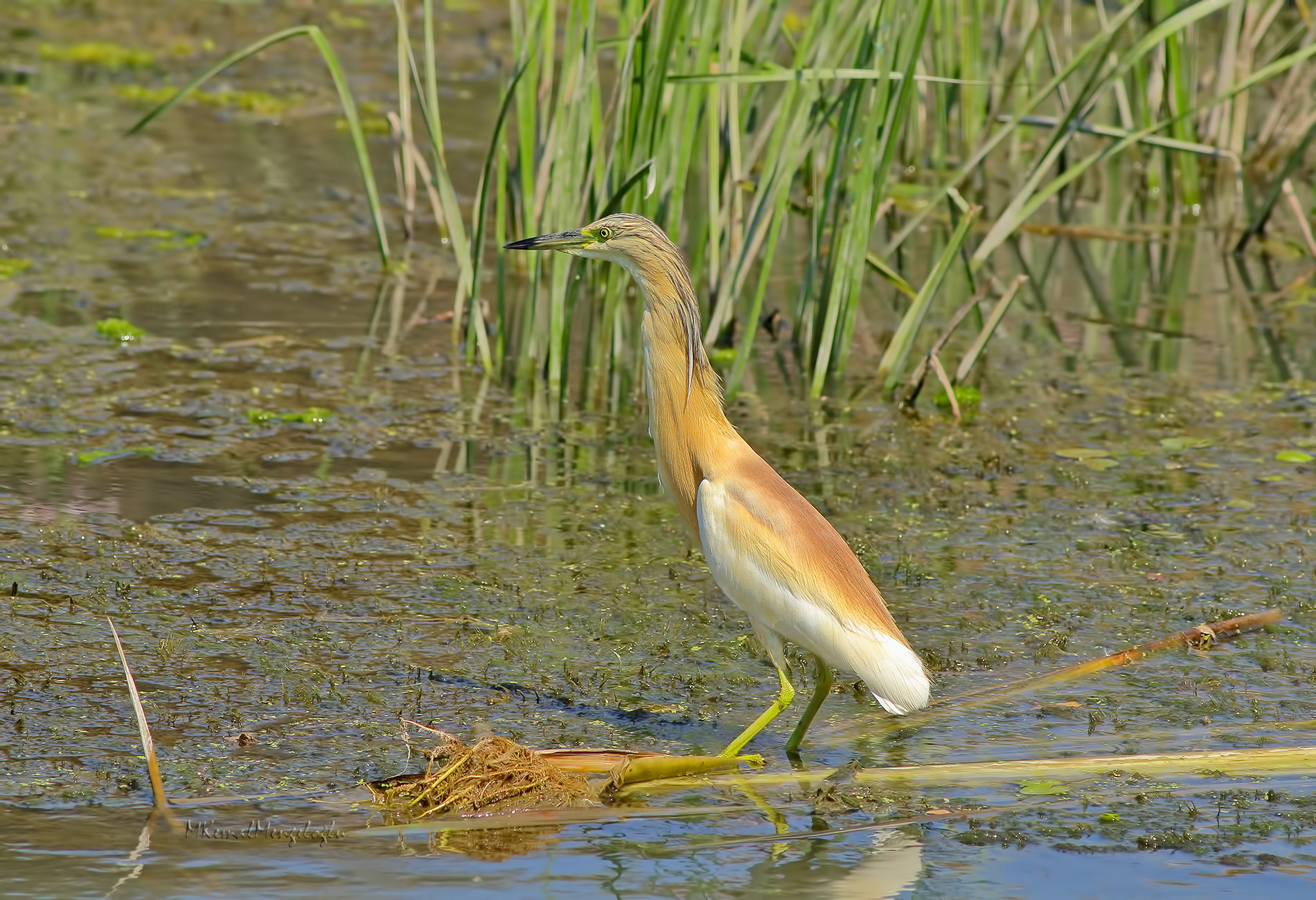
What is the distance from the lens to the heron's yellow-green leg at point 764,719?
4.05m

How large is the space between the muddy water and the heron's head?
1.11 meters

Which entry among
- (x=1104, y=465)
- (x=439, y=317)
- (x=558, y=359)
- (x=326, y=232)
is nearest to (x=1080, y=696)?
(x=1104, y=465)

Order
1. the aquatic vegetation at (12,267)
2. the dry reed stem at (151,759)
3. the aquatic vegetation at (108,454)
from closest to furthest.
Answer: the dry reed stem at (151,759), the aquatic vegetation at (108,454), the aquatic vegetation at (12,267)

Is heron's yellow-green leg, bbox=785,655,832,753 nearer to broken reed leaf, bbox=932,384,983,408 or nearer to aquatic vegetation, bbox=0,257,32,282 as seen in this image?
broken reed leaf, bbox=932,384,983,408

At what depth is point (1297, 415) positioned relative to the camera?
705 centimetres

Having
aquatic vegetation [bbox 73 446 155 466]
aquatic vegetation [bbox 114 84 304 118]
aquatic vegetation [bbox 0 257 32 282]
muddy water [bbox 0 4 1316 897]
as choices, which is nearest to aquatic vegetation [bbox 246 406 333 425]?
muddy water [bbox 0 4 1316 897]

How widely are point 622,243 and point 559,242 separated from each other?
0.17 m

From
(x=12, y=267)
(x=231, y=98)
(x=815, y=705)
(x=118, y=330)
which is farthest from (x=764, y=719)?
(x=231, y=98)

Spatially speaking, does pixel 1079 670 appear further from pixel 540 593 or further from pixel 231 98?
pixel 231 98

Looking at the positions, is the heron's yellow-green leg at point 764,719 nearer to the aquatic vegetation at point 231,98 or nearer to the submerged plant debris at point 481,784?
the submerged plant debris at point 481,784

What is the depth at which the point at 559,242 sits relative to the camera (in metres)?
4.42

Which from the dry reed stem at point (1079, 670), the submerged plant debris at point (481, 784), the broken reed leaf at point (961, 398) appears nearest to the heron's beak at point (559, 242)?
the submerged plant debris at point (481, 784)

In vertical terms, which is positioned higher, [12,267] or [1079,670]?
[12,267]

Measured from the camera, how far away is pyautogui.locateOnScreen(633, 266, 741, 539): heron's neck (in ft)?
14.2
